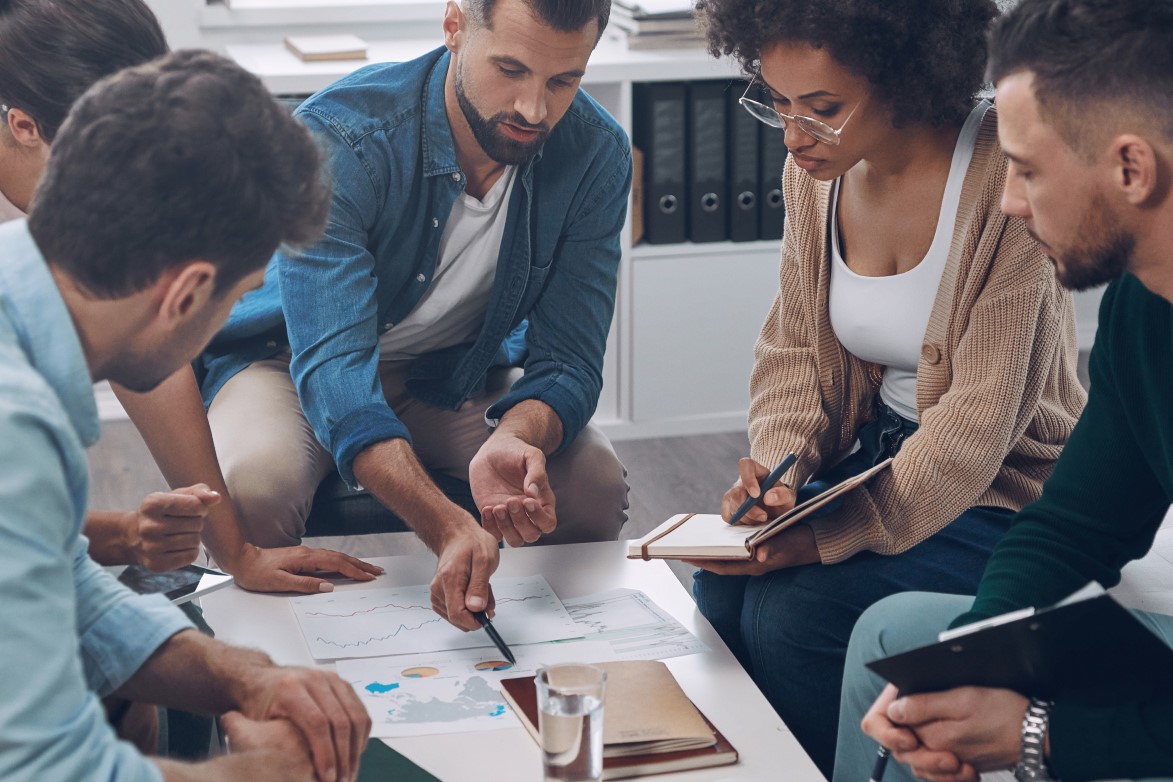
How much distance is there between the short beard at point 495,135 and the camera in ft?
6.27

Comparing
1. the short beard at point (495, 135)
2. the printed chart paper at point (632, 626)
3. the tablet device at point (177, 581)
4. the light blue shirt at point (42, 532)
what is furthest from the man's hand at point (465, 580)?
the short beard at point (495, 135)

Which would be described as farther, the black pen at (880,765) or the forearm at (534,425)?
the forearm at (534,425)

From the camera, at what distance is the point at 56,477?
2.77ft

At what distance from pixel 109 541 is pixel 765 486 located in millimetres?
800


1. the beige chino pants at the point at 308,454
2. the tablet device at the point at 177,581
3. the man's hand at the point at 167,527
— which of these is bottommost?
the beige chino pants at the point at 308,454

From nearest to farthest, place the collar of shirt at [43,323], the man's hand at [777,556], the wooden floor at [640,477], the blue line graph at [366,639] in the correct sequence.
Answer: the collar of shirt at [43,323] → the blue line graph at [366,639] → the man's hand at [777,556] → the wooden floor at [640,477]

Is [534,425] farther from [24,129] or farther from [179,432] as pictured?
[24,129]

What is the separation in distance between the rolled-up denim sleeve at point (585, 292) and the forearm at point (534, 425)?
58 mm

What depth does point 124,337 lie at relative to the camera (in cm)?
99

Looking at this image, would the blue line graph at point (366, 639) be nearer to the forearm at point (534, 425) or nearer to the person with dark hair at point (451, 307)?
the person with dark hair at point (451, 307)

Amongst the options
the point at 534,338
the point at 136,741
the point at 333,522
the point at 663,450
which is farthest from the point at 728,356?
the point at 136,741

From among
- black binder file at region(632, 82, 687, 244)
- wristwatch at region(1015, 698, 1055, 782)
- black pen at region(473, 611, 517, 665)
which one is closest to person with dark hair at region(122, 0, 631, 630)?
black pen at region(473, 611, 517, 665)

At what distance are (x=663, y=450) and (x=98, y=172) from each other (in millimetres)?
A: 2599

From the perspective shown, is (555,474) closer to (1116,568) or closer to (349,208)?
(349,208)
